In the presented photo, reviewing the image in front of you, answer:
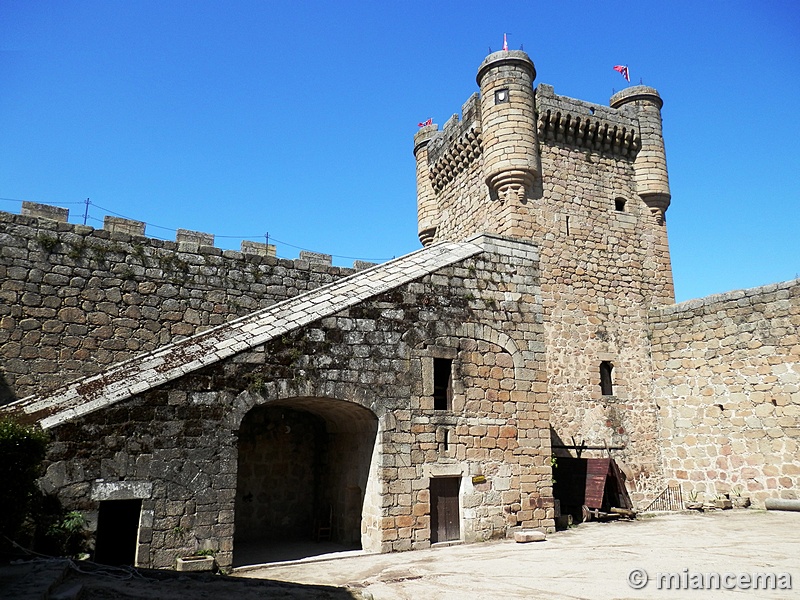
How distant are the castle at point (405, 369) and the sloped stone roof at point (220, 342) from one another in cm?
5

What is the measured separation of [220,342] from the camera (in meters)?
9.28

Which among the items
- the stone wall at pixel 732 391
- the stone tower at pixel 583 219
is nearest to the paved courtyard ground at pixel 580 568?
the stone wall at pixel 732 391

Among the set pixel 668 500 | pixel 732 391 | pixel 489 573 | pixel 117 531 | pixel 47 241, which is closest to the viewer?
pixel 489 573

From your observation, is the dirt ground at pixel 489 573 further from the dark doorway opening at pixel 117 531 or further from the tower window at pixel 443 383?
the tower window at pixel 443 383

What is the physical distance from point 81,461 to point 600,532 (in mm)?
9389

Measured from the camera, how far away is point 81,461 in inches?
294

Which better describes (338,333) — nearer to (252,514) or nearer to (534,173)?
(252,514)

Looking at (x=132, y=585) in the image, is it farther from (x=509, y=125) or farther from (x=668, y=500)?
(x=509, y=125)

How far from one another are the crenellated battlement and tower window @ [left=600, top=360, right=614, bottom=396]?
7.15 metres

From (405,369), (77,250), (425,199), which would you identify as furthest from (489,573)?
(425,199)

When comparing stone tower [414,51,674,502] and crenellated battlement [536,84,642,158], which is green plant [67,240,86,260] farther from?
crenellated battlement [536,84,642,158]

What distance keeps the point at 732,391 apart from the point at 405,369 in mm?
10483

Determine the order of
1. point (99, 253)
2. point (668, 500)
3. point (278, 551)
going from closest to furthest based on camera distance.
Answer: point (278, 551), point (99, 253), point (668, 500)

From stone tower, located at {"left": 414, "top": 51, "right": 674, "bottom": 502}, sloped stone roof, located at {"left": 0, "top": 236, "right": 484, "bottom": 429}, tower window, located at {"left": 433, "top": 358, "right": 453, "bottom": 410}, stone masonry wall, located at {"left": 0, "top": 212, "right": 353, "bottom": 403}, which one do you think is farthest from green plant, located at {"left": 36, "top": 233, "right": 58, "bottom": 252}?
stone tower, located at {"left": 414, "top": 51, "right": 674, "bottom": 502}
